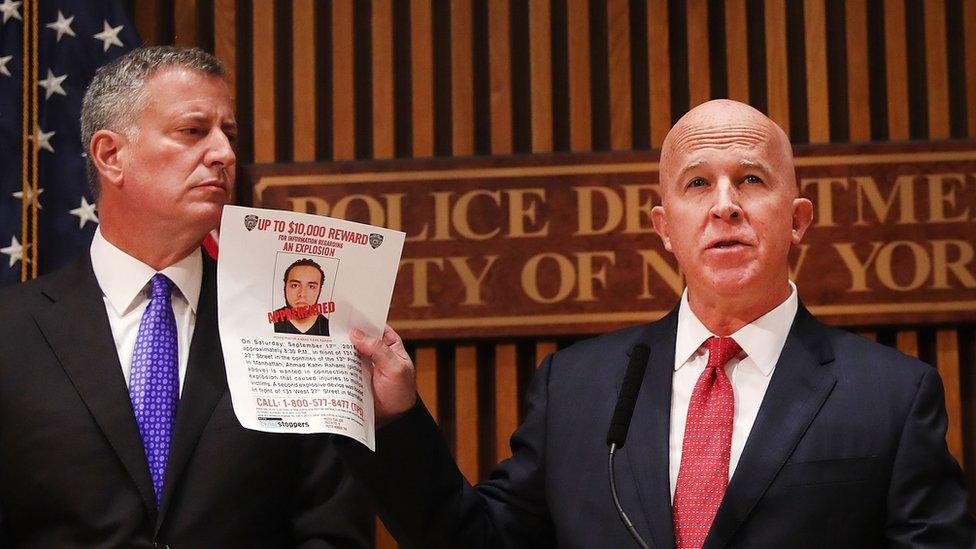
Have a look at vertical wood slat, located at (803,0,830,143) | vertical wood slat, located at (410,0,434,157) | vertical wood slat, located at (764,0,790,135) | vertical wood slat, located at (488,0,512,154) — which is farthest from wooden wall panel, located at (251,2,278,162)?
vertical wood slat, located at (803,0,830,143)

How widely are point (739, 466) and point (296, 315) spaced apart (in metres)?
0.76

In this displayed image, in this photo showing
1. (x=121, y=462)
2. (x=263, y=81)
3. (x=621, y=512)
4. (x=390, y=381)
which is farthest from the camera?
(x=263, y=81)

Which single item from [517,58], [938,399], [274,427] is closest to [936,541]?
[938,399]

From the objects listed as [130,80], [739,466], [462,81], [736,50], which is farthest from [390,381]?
[736,50]

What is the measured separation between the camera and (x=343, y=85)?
354 centimetres

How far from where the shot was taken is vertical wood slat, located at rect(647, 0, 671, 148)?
346 centimetres

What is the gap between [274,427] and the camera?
182 cm

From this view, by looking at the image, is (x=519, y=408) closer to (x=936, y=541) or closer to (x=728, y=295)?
(x=728, y=295)

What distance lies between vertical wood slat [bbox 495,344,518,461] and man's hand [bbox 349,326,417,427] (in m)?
1.41

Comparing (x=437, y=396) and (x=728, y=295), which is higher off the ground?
(x=728, y=295)

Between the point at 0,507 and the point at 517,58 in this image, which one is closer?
the point at 0,507

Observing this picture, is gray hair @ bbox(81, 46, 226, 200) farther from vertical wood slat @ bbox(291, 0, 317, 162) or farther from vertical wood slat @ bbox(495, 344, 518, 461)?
vertical wood slat @ bbox(495, 344, 518, 461)

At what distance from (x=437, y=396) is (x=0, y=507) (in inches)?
58.1

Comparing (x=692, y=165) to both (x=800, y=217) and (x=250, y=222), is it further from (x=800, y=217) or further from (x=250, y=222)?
(x=250, y=222)
